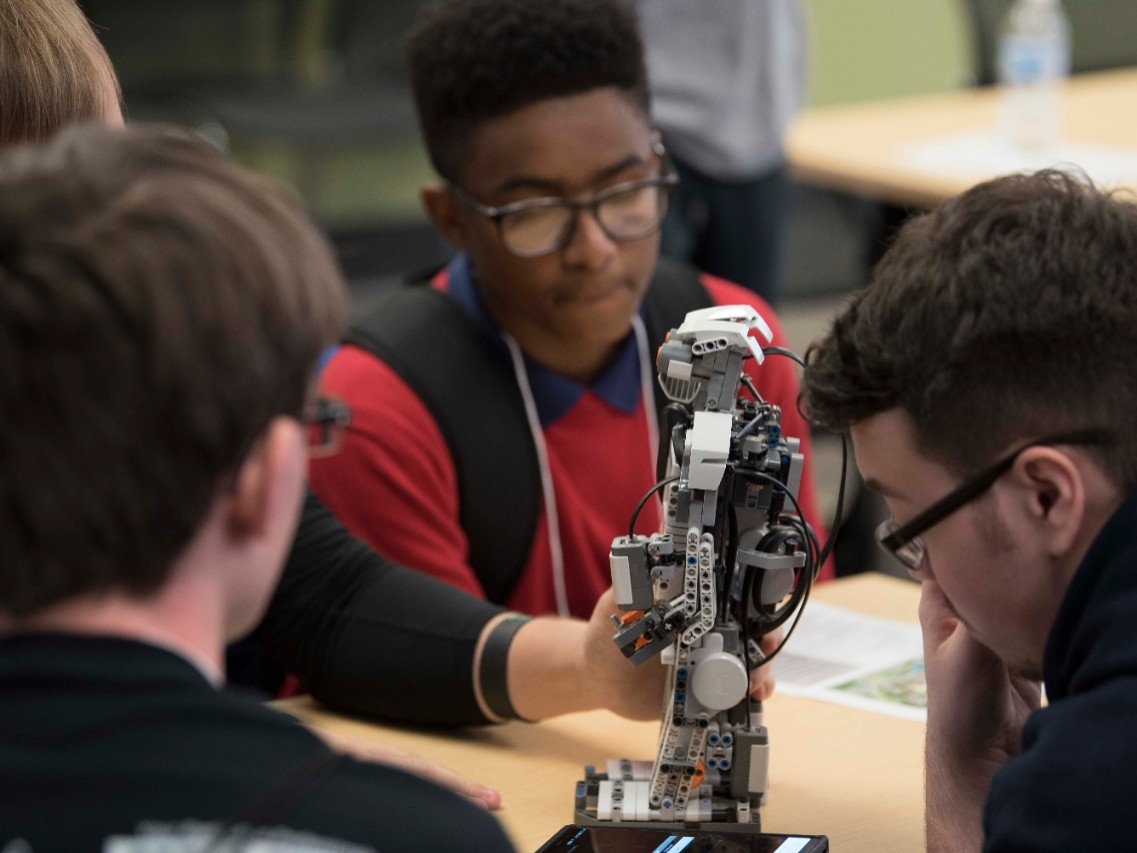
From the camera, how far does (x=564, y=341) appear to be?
2293 mm

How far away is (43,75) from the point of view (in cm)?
171

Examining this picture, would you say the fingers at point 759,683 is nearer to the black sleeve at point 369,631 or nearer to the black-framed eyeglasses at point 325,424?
the black sleeve at point 369,631

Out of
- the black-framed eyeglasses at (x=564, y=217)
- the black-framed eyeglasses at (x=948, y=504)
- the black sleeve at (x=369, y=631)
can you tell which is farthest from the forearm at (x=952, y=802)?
the black-framed eyeglasses at (x=564, y=217)

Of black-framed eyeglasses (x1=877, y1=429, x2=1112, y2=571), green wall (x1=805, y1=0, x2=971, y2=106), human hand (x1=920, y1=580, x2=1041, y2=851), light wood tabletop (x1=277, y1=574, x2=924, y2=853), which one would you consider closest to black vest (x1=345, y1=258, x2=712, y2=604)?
light wood tabletop (x1=277, y1=574, x2=924, y2=853)

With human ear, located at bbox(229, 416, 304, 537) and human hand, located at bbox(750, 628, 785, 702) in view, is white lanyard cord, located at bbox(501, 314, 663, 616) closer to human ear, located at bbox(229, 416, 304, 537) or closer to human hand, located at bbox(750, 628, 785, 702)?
human hand, located at bbox(750, 628, 785, 702)

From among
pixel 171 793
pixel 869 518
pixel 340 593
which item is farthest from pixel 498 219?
pixel 869 518

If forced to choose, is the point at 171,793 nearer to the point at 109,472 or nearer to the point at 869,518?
the point at 109,472

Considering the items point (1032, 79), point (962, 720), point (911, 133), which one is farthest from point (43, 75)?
point (1032, 79)

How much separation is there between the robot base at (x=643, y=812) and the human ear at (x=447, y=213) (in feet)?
3.24

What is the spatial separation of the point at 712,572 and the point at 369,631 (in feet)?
1.91

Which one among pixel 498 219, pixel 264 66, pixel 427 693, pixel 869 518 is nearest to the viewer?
pixel 427 693

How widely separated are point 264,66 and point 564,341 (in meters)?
4.86

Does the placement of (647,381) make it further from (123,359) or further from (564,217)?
(123,359)

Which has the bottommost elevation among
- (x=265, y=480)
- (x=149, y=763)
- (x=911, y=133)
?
(x=911, y=133)
